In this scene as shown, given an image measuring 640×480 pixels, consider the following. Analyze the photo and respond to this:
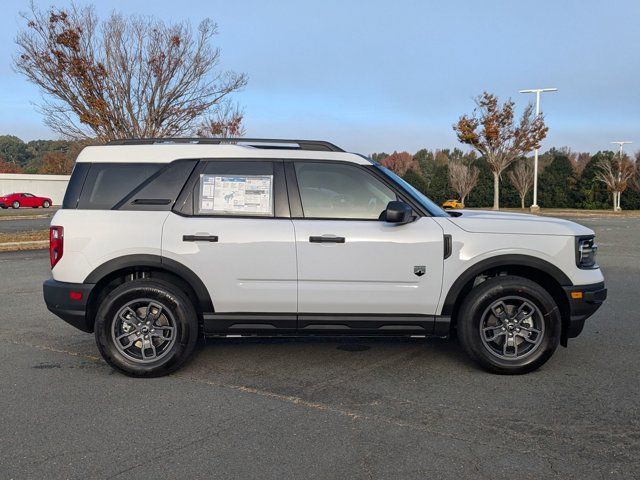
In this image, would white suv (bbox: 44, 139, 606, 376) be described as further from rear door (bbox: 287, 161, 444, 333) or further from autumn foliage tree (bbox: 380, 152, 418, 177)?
autumn foliage tree (bbox: 380, 152, 418, 177)

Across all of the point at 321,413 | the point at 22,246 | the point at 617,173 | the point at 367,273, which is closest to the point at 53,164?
the point at 22,246

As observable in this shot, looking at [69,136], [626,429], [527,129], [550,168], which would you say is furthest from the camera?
[550,168]

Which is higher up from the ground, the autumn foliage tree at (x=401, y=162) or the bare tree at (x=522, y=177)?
the autumn foliage tree at (x=401, y=162)

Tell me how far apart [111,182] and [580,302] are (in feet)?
13.4

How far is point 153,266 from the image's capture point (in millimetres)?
4656

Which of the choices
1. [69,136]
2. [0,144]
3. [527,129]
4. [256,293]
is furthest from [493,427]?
[0,144]

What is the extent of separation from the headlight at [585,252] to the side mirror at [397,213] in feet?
4.83

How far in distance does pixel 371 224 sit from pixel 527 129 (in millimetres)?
35871

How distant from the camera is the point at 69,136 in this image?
53.3 ft

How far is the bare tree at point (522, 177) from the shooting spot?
5385 cm

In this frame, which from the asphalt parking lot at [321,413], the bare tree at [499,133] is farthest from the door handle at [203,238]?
the bare tree at [499,133]

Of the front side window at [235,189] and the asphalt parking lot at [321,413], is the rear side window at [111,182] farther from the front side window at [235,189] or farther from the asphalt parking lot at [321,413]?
the asphalt parking lot at [321,413]

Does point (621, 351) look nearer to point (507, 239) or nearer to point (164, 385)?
point (507, 239)

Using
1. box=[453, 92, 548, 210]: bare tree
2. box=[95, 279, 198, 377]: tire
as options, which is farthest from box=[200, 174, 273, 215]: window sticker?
box=[453, 92, 548, 210]: bare tree
